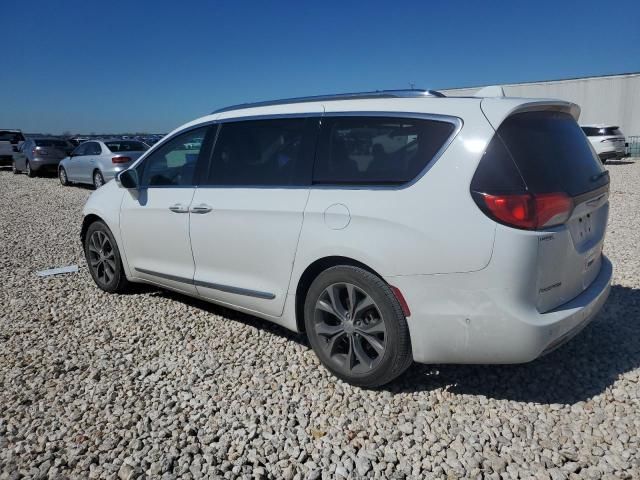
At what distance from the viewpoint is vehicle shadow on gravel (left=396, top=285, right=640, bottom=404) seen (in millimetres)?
3076

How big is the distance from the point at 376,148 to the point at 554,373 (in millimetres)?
1867

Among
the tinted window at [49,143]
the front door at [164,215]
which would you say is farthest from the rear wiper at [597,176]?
the tinted window at [49,143]

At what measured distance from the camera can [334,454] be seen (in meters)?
2.56

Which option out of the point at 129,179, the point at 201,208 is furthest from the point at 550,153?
the point at 129,179

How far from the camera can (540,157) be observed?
8.89 feet

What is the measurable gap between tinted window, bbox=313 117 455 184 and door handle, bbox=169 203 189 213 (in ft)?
4.13

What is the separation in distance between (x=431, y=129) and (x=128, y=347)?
2762 millimetres

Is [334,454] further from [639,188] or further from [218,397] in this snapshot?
[639,188]

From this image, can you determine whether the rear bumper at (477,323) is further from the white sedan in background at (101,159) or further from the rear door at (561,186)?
the white sedan in background at (101,159)

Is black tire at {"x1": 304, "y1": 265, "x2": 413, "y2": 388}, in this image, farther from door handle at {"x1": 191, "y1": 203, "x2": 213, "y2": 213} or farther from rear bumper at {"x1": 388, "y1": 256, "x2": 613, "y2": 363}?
door handle at {"x1": 191, "y1": 203, "x2": 213, "y2": 213}

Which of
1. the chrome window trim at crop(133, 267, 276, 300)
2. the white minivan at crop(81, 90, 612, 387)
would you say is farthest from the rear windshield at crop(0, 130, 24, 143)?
the white minivan at crop(81, 90, 612, 387)

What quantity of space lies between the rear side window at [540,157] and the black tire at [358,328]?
849 millimetres

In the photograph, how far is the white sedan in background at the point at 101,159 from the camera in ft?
47.1

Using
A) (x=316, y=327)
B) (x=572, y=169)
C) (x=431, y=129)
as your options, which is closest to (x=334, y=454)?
(x=316, y=327)
